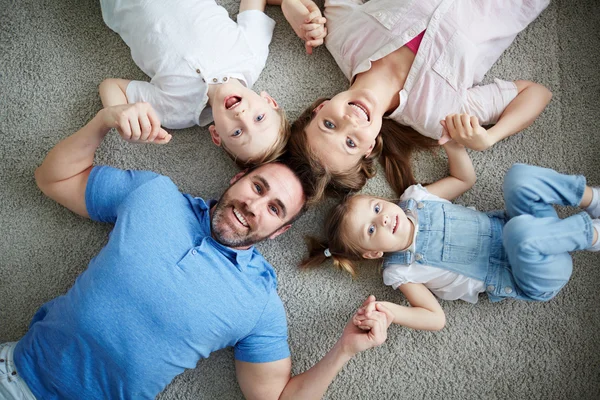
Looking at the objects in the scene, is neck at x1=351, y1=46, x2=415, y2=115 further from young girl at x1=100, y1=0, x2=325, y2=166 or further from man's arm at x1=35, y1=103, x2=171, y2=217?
man's arm at x1=35, y1=103, x2=171, y2=217

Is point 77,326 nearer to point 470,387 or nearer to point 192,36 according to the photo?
point 192,36

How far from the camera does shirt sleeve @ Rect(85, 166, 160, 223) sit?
133cm

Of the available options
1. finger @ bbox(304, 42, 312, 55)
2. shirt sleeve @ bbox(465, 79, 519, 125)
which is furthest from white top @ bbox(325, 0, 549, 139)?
finger @ bbox(304, 42, 312, 55)

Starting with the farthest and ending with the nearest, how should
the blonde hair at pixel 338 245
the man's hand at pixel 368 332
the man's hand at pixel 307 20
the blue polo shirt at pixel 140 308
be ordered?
the man's hand at pixel 307 20, the blonde hair at pixel 338 245, the man's hand at pixel 368 332, the blue polo shirt at pixel 140 308

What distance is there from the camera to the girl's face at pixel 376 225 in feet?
4.60

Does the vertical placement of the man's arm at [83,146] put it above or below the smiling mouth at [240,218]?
above

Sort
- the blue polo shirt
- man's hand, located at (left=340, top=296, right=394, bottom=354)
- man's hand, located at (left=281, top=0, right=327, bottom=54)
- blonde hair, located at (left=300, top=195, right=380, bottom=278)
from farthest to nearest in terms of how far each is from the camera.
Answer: man's hand, located at (left=281, top=0, right=327, bottom=54) → blonde hair, located at (left=300, top=195, right=380, bottom=278) → man's hand, located at (left=340, top=296, right=394, bottom=354) → the blue polo shirt

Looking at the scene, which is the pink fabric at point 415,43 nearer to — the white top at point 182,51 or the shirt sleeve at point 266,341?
the white top at point 182,51

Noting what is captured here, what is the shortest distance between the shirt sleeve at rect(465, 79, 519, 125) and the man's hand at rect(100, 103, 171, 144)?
3.10 ft

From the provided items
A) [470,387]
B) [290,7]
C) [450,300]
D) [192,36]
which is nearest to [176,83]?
[192,36]

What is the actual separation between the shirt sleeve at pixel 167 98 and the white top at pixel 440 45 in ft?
1.72

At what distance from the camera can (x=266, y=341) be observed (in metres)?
1.36

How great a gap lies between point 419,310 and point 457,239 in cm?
24

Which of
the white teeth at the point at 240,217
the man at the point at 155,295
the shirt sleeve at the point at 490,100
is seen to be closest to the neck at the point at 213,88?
the man at the point at 155,295
